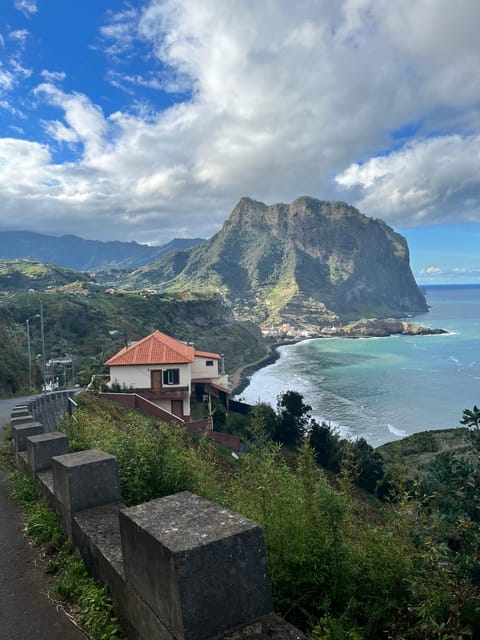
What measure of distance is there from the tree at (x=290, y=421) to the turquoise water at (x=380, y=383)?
1355 centimetres

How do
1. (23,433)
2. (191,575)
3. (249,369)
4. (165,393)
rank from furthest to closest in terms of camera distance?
(249,369), (165,393), (23,433), (191,575)

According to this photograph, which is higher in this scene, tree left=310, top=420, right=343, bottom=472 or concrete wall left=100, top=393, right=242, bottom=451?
concrete wall left=100, top=393, right=242, bottom=451

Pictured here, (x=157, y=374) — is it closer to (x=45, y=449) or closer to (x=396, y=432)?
(x=45, y=449)

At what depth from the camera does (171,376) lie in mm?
32000

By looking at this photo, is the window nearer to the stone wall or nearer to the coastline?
the stone wall

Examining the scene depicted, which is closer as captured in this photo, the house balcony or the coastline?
the house balcony

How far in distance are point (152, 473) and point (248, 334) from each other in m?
119

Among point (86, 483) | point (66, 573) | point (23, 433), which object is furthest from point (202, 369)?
point (66, 573)

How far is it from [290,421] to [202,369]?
8.48 metres

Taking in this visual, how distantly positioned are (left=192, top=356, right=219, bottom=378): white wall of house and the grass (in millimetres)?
32045

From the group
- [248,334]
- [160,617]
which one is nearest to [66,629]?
[160,617]

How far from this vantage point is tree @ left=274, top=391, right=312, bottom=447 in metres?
35.1

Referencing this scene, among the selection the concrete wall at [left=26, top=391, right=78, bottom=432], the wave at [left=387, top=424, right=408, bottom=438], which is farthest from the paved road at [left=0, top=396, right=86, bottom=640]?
the wave at [left=387, top=424, right=408, bottom=438]

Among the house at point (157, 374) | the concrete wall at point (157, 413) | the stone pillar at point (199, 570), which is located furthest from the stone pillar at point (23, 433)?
the house at point (157, 374)
